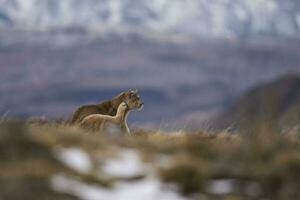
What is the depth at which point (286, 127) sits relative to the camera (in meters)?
20.0

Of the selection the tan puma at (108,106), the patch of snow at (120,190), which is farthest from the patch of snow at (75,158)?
the tan puma at (108,106)

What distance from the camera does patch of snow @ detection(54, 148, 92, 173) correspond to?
12.3 meters

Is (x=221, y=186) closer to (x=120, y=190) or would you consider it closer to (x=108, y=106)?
(x=120, y=190)

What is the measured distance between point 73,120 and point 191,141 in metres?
11.4

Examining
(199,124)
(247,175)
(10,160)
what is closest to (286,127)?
(199,124)

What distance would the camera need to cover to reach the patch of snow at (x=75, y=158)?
12.3 meters

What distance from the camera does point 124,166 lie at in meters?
12.7

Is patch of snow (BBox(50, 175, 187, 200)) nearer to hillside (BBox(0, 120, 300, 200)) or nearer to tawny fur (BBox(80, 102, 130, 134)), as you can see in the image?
hillside (BBox(0, 120, 300, 200))

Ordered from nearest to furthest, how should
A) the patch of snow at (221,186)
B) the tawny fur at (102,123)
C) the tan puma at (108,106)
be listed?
1. the patch of snow at (221,186)
2. the tawny fur at (102,123)
3. the tan puma at (108,106)

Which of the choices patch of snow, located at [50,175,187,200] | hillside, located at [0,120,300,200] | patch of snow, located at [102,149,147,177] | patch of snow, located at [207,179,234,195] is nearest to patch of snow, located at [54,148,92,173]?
hillside, located at [0,120,300,200]

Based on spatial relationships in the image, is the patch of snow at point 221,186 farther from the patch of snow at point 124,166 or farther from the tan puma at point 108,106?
the tan puma at point 108,106

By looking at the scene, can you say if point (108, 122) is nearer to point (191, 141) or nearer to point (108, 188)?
point (191, 141)

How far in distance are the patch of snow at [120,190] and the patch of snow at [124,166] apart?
0.73 ft

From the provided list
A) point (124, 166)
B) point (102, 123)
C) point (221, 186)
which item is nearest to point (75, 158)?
point (124, 166)
